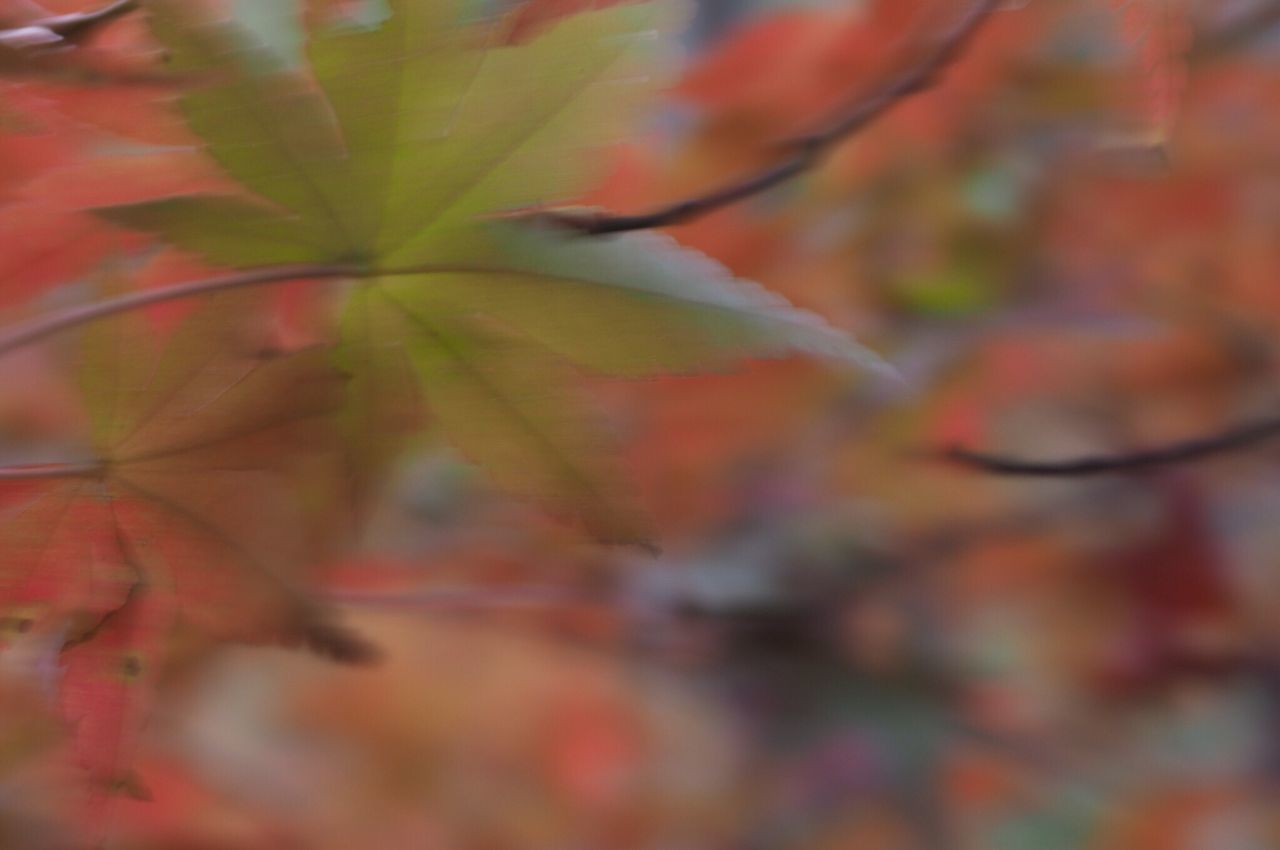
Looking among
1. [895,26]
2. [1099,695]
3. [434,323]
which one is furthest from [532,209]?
[1099,695]

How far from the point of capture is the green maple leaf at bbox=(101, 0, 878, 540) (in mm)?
211

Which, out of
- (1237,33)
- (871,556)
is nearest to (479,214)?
(1237,33)

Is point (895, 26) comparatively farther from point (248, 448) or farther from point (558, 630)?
point (558, 630)

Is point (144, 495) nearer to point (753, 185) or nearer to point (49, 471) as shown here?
point (49, 471)

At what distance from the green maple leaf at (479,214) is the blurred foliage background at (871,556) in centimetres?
29

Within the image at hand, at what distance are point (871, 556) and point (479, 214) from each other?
0.95 m

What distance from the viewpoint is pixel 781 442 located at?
931 mm

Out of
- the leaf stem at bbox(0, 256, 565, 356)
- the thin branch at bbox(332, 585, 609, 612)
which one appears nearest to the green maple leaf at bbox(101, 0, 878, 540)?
the leaf stem at bbox(0, 256, 565, 356)

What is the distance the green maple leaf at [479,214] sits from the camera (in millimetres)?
211

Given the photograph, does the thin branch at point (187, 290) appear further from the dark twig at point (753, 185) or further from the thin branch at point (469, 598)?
the thin branch at point (469, 598)

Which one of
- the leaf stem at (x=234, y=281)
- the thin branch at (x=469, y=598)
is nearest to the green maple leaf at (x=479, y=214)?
the leaf stem at (x=234, y=281)

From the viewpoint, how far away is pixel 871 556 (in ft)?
3.63

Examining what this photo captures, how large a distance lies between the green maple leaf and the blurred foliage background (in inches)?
11.6

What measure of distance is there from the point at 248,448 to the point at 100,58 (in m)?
0.14
